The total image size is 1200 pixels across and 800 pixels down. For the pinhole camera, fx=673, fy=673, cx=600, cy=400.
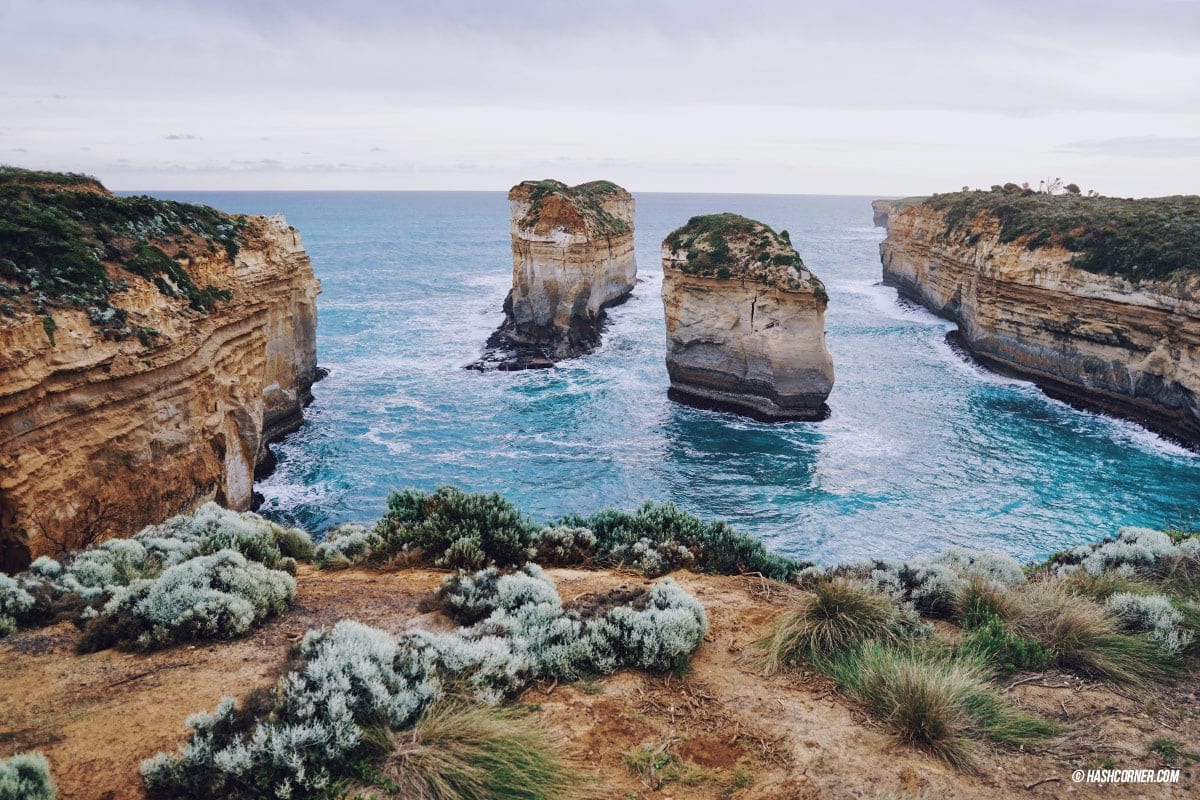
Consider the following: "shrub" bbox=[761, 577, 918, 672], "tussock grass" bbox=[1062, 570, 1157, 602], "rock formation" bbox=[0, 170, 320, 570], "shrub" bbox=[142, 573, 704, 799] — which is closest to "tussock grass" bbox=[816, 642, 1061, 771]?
"shrub" bbox=[761, 577, 918, 672]

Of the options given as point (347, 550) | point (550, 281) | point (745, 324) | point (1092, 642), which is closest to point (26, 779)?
point (347, 550)

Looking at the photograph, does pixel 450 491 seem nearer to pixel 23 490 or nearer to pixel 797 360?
pixel 23 490

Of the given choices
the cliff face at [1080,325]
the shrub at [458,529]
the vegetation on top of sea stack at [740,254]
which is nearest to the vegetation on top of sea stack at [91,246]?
the shrub at [458,529]

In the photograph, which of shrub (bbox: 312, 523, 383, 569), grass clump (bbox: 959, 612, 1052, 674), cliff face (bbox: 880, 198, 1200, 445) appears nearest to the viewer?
grass clump (bbox: 959, 612, 1052, 674)

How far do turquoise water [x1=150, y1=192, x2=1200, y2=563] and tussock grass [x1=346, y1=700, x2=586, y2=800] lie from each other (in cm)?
1482

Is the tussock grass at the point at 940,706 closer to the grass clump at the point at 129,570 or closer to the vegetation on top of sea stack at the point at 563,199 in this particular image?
the grass clump at the point at 129,570

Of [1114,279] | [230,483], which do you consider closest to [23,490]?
[230,483]

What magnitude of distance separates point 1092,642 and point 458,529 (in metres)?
7.37

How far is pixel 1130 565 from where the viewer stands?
30.3 feet

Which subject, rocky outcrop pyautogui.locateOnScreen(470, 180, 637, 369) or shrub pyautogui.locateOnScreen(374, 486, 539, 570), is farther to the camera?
rocky outcrop pyautogui.locateOnScreen(470, 180, 637, 369)

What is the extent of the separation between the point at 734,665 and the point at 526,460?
60.0 feet

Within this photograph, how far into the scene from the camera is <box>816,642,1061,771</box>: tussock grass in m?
5.05

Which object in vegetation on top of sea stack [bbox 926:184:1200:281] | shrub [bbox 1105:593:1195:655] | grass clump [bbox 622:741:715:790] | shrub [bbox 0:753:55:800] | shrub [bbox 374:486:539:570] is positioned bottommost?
shrub [bbox 374:486:539:570]

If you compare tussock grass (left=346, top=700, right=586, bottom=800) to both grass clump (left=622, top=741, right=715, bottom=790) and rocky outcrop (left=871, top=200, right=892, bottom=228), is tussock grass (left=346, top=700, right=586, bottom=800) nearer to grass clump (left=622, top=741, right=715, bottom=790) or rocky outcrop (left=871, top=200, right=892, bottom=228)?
grass clump (left=622, top=741, right=715, bottom=790)
